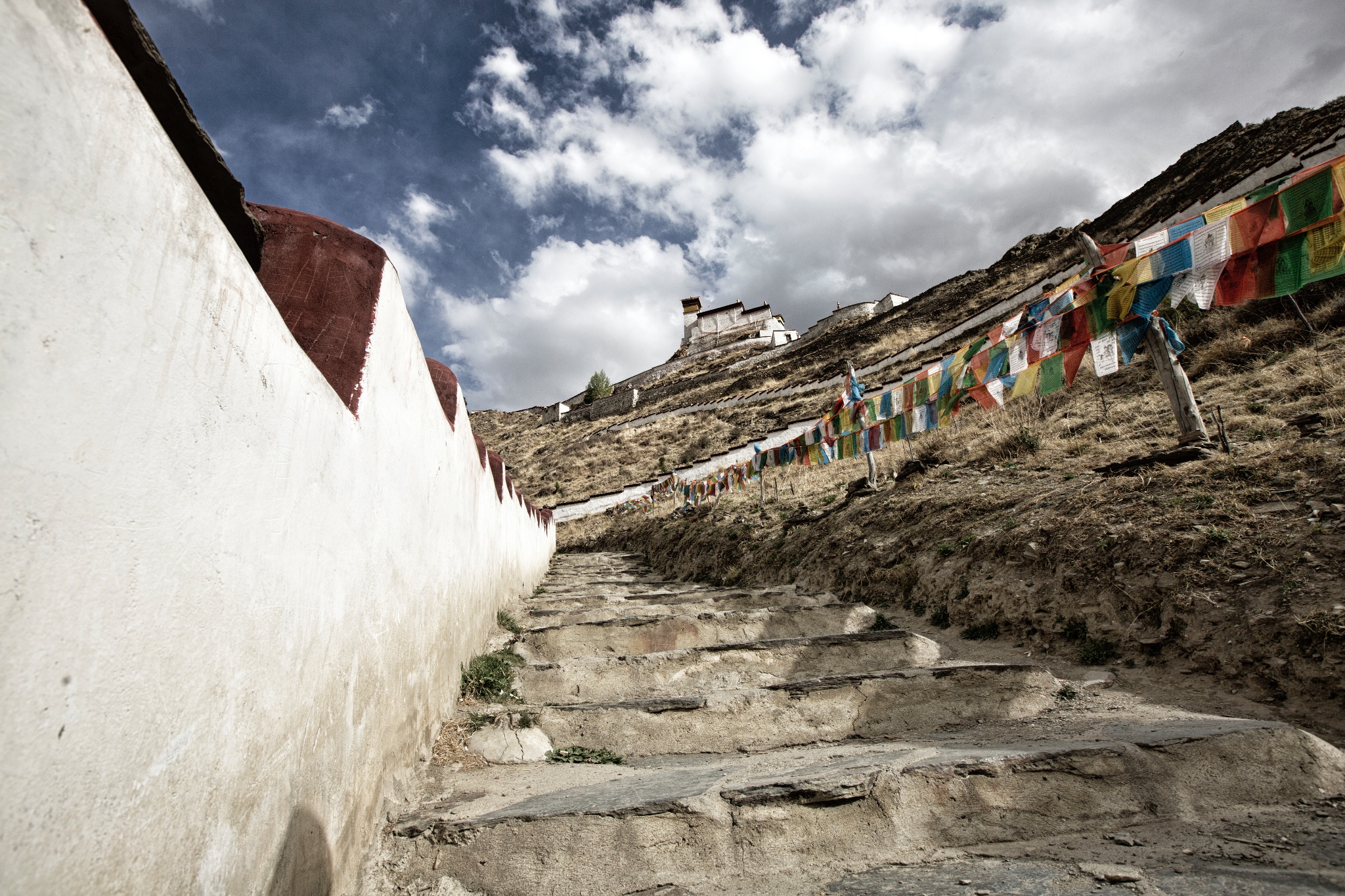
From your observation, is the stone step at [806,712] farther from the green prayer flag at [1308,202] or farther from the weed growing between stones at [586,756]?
the green prayer flag at [1308,202]

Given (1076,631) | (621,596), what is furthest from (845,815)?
(621,596)

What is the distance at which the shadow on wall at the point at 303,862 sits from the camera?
1510 millimetres

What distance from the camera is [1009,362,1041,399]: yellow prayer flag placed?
6.24 metres

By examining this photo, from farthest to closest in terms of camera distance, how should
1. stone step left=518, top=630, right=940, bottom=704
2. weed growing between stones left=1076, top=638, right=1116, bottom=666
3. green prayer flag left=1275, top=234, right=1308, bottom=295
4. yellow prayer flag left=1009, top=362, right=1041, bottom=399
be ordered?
yellow prayer flag left=1009, top=362, right=1041, bottom=399, green prayer flag left=1275, top=234, right=1308, bottom=295, stone step left=518, top=630, right=940, bottom=704, weed growing between stones left=1076, top=638, right=1116, bottom=666

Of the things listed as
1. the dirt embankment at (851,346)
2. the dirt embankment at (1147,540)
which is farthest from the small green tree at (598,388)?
the dirt embankment at (1147,540)

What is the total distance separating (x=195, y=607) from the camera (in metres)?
1.22

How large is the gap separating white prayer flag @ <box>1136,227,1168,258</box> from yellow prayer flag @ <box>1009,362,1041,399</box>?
125 centimetres

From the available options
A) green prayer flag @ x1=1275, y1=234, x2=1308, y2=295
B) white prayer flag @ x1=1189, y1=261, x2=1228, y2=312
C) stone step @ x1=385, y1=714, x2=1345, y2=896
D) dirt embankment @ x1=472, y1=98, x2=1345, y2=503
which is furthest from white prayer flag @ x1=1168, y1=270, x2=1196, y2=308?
dirt embankment @ x1=472, y1=98, x2=1345, y2=503

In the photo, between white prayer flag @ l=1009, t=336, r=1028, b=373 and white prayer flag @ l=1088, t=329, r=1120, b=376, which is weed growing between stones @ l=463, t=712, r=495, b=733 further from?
white prayer flag @ l=1009, t=336, r=1028, b=373

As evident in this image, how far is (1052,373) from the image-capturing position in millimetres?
6066

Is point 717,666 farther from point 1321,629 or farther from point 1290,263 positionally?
point 1290,263

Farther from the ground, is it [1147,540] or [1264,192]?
[1264,192]

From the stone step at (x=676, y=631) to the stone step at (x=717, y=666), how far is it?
0.61 meters

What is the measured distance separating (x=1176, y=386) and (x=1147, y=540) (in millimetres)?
2168
